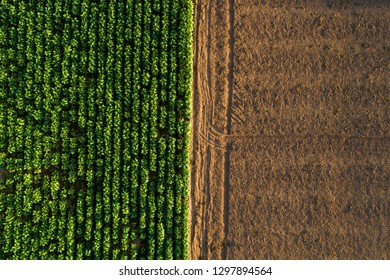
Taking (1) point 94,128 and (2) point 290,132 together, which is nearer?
(1) point 94,128

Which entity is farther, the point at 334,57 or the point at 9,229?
the point at 334,57

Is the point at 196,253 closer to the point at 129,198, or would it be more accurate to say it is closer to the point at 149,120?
the point at 129,198

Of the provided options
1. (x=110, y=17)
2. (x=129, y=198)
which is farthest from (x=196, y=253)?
(x=110, y=17)

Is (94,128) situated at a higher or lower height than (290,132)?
higher

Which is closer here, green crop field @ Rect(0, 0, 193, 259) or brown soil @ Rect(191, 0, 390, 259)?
green crop field @ Rect(0, 0, 193, 259)
